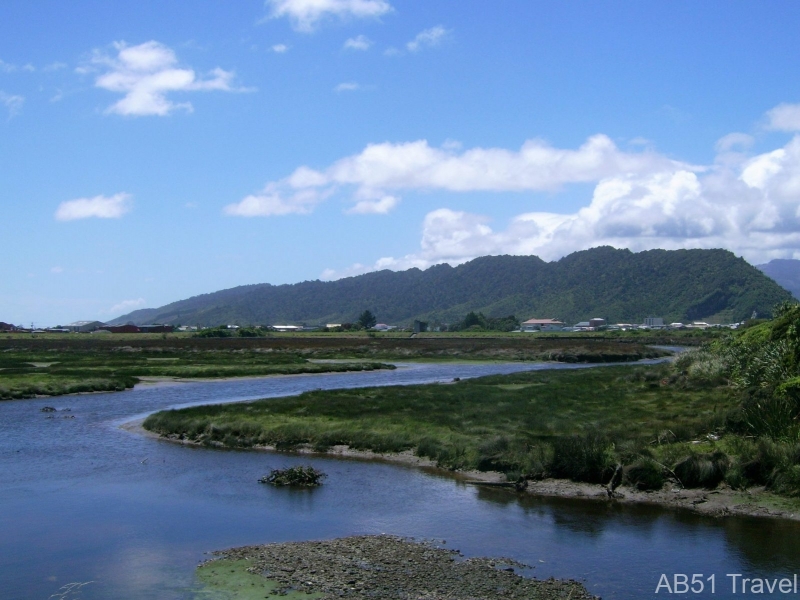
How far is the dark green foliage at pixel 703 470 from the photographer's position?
21281mm

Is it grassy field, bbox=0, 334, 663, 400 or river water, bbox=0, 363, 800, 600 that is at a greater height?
grassy field, bbox=0, 334, 663, 400

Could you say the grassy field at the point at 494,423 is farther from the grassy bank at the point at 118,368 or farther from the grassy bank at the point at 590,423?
the grassy bank at the point at 118,368

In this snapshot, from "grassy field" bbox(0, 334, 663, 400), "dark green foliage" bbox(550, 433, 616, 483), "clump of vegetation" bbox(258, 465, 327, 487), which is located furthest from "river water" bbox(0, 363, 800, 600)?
"grassy field" bbox(0, 334, 663, 400)

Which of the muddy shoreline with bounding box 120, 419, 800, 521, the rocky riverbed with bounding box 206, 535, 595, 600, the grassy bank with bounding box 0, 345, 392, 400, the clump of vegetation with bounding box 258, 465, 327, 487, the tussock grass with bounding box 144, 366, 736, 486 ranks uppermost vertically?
the grassy bank with bounding box 0, 345, 392, 400

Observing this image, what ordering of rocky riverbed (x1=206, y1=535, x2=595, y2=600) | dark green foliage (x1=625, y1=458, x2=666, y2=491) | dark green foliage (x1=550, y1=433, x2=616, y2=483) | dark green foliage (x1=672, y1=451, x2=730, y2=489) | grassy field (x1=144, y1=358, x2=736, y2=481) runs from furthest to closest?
grassy field (x1=144, y1=358, x2=736, y2=481) < dark green foliage (x1=550, y1=433, x2=616, y2=483) < dark green foliage (x1=625, y1=458, x2=666, y2=491) < dark green foliage (x1=672, y1=451, x2=730, y2=489) < rocky riverbed (x1=206, y1=535, x2=595, y2=600)

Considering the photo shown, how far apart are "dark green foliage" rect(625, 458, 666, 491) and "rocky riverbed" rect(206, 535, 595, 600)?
740 cm

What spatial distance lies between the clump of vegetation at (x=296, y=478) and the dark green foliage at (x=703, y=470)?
34.7 feet

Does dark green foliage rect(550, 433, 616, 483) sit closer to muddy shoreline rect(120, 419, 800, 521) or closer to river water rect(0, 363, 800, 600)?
muddy shoreline rect(120, 419, 800, 521)

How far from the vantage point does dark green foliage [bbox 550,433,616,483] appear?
22.4 meters

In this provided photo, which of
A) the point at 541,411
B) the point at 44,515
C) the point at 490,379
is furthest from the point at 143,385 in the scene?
the point at 44,515

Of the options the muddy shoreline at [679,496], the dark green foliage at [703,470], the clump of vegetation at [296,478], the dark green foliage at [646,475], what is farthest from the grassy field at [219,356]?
the dark green foliage at [703,470]

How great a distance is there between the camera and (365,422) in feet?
108

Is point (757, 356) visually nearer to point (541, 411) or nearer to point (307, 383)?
point (541, 411)

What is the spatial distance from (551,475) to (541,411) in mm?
12344
